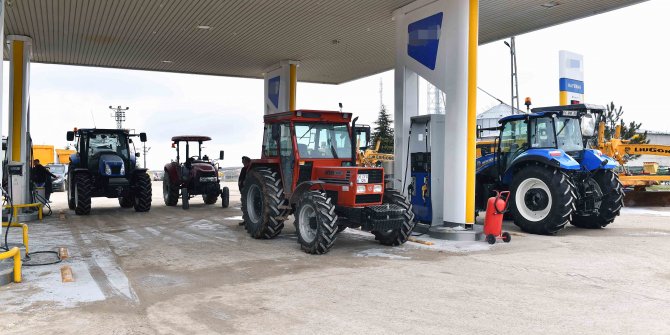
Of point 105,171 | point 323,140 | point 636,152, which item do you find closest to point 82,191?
point 105,171

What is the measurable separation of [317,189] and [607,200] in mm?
6411

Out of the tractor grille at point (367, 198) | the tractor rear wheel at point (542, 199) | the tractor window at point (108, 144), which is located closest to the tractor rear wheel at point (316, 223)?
the tractor grille at point (367, 198)

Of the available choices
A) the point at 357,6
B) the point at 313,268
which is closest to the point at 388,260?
the point at 313,268

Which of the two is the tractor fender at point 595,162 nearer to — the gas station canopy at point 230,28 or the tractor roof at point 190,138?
the gas station canopy at point 230,28

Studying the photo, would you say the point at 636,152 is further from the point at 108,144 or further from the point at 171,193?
the point at 108,144

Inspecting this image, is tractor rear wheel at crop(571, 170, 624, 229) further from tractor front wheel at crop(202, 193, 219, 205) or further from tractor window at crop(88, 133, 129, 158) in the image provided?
tractor window at crop(88, 133, 129, 158)

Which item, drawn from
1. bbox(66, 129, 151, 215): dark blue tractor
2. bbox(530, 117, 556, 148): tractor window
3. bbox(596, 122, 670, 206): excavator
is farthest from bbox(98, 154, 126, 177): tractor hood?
bbox(596, 122, 670, 206): excavator

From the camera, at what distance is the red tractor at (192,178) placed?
1547cm

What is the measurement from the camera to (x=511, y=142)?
36.4ft

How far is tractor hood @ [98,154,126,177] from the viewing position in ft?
44.8

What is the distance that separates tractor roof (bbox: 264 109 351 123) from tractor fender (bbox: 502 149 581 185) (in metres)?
3.81

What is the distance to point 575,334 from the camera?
4238 mm

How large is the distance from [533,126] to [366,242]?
457 centimetres

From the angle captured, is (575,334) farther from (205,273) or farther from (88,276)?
(88,276)
